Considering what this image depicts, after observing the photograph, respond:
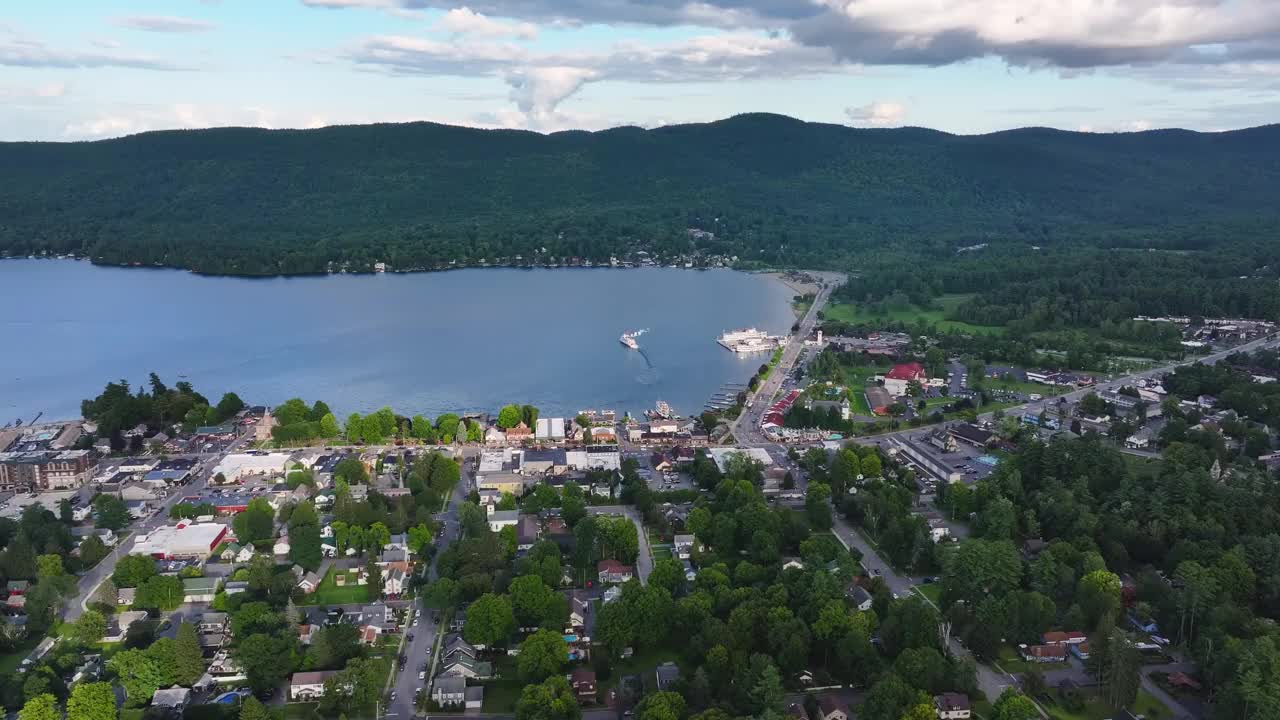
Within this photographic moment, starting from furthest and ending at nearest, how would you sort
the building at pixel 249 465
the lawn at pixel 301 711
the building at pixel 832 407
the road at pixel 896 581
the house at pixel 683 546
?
the building at pixel 832 407 < the building at pixel 249 465 < the house at pixel 683 546 < the road at pixel 896 581 < the lawn at pixel 301 711

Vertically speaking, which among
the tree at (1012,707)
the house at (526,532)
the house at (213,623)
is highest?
the tree at (1012,707)

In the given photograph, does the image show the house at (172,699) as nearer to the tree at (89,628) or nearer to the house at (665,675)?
the tree at (89,628)

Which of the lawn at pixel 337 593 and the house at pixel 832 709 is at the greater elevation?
the house at pixel 832 709

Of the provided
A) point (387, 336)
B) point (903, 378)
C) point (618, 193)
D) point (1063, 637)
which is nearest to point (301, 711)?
point (1063, 637)

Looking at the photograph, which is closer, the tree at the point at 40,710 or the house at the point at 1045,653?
the tree at the point at 40,710

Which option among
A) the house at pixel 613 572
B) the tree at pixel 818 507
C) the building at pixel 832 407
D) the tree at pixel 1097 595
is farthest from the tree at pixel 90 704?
the building at pixel 832 407

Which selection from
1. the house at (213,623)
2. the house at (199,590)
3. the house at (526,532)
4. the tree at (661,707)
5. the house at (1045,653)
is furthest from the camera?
the house at (526,532)
